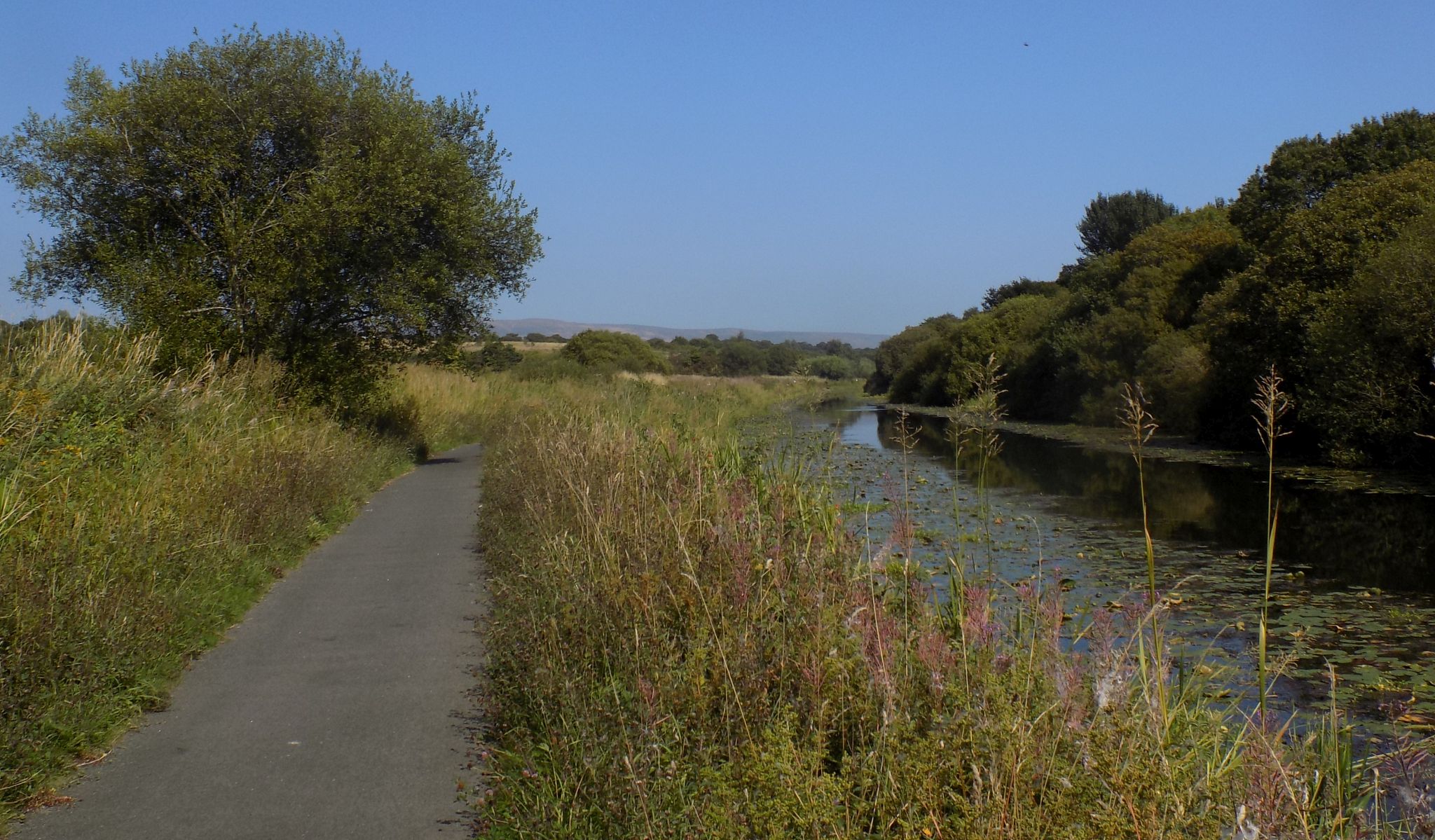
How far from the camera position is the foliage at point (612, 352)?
52844 mm

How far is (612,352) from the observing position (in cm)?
5553

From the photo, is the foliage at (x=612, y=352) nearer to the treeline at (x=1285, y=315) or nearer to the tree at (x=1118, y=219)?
the treeline at (x=1285, y=315)

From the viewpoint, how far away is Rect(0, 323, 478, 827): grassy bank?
5.50 metres

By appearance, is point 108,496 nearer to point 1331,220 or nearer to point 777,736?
point 777,736

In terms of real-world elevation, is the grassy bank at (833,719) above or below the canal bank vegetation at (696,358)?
below

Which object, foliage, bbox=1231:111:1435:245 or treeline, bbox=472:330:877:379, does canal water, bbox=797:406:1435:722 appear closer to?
treeline, bbox=472:330:877:379

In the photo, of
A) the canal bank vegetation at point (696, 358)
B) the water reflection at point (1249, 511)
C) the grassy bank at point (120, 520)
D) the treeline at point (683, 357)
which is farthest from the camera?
the canal bank vegetation at point (696, 358)

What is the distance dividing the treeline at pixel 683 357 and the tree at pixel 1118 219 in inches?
925

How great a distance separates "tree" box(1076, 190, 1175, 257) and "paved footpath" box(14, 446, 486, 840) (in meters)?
76.8

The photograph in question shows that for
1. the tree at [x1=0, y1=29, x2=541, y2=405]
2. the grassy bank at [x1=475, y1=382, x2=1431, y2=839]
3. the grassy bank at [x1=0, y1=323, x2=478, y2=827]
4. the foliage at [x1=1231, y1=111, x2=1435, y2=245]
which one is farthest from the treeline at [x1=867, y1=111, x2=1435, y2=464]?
the tree at [x1=0, y1=29, x2=541, y2=405]

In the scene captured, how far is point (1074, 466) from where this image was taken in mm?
25766

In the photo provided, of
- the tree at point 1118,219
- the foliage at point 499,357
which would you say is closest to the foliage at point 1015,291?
the tree at point 1118,219

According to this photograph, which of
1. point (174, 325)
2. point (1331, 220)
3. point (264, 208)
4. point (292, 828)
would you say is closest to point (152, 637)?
point (292, 828)

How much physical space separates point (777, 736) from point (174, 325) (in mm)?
14712
